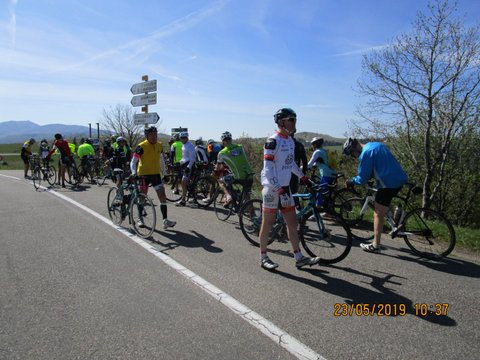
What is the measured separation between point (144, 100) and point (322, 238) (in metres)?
11.1

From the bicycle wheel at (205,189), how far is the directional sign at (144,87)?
18.2 ft

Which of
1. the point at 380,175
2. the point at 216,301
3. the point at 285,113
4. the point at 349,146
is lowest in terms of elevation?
the point at 216,301

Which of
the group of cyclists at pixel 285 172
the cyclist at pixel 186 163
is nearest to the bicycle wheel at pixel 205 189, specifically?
the cyclist at pixel 186 163

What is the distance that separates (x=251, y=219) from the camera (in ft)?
20.3

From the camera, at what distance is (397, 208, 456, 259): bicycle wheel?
5438 millimetres

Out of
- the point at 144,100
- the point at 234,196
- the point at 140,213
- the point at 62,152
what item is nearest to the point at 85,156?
the point at 62,152

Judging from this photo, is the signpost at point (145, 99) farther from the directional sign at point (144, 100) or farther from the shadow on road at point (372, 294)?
the shadow on road at point (372, 294)

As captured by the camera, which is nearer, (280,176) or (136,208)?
(280,176)

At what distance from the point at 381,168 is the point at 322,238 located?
1.45 meters

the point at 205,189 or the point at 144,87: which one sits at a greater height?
the point at 144,87

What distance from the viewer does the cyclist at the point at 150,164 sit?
6969mm

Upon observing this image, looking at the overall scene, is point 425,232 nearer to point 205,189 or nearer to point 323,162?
point 323,162

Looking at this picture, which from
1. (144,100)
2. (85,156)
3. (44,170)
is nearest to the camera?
(144,100)
